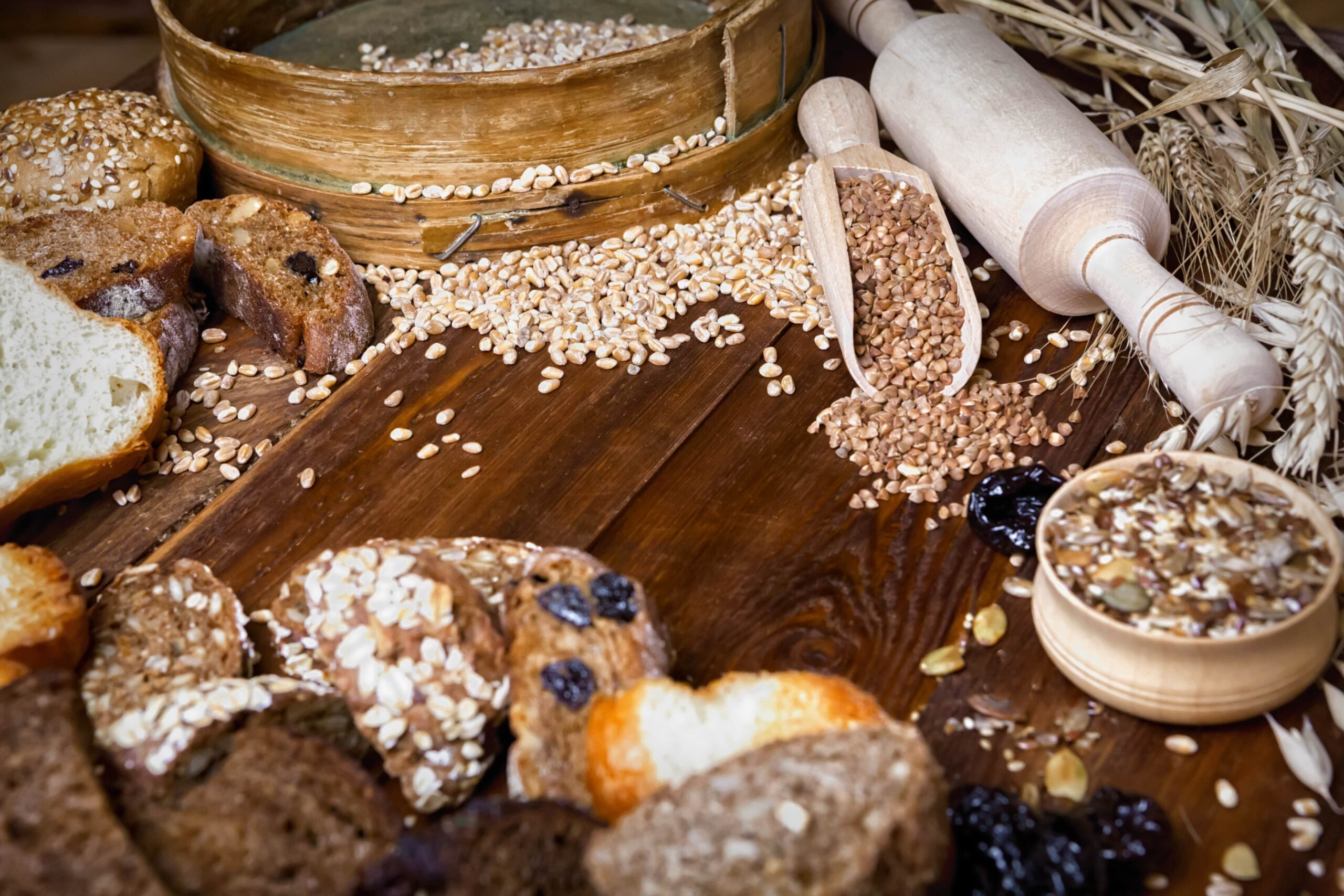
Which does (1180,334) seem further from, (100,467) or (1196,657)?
(100,467)

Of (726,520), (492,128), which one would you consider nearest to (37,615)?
(726,520)

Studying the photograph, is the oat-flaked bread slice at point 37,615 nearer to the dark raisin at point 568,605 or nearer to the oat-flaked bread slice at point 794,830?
the dark raisin at point 568,605

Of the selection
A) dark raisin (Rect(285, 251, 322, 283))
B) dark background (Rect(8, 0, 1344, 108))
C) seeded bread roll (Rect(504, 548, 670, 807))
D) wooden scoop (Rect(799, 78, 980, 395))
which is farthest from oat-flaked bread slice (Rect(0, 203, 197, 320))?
dark background (Rect(8, 0, 1344, 108))

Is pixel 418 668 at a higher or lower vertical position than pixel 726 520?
higher

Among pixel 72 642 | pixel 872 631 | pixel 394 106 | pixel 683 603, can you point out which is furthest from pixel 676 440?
pixel 72 642

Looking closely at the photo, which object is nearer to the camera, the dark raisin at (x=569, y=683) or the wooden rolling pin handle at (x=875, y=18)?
the dark raisin at (x=569, y=683)

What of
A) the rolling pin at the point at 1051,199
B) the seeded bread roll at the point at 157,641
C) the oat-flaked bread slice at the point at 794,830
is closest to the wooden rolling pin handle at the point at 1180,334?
the rolling pin at the point at 1051,199

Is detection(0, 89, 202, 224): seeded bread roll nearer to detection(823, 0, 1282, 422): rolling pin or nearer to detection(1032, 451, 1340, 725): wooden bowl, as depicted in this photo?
detection(823, 0, 1282, 422): rolling pin
